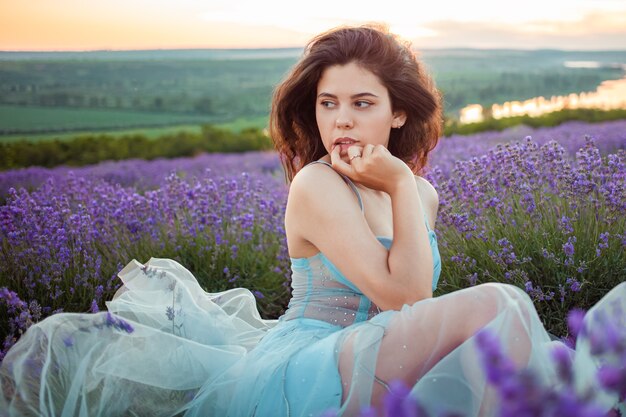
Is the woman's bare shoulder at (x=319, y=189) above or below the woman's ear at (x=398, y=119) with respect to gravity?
below

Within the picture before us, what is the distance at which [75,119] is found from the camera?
8859mm

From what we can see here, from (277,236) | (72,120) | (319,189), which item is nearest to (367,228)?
(319,189)

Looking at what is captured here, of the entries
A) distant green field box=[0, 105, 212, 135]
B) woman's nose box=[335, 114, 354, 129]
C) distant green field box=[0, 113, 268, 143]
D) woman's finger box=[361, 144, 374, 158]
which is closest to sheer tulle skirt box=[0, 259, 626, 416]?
woman's finger box=[361, 144, 374, 158]

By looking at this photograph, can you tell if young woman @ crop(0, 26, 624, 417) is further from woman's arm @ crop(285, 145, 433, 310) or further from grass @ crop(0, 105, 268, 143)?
grass @ crop(0, 105, 268, 143)

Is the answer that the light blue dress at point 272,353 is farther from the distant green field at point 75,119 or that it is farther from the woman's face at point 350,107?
the distant green field at point 75,119

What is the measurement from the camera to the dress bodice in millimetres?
2258

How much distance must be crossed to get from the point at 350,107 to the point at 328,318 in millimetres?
710

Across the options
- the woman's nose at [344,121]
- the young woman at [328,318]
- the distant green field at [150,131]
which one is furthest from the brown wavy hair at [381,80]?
the distant green field at [150,131]

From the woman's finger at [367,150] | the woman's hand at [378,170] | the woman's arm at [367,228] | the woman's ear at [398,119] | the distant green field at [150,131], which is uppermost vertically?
the woman's ear at [398,119]

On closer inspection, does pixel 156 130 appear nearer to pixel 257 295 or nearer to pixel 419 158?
pixel 257 295

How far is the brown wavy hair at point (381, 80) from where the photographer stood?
2.40 m

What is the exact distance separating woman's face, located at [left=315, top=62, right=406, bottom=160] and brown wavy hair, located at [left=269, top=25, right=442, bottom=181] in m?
0.04

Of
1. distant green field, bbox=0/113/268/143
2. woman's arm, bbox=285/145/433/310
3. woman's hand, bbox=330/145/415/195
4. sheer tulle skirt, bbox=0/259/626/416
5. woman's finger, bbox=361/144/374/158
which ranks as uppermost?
woman's finger, bbox=361/144/374/158

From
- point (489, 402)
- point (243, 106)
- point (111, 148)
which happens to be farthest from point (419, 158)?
point (243, 106)
